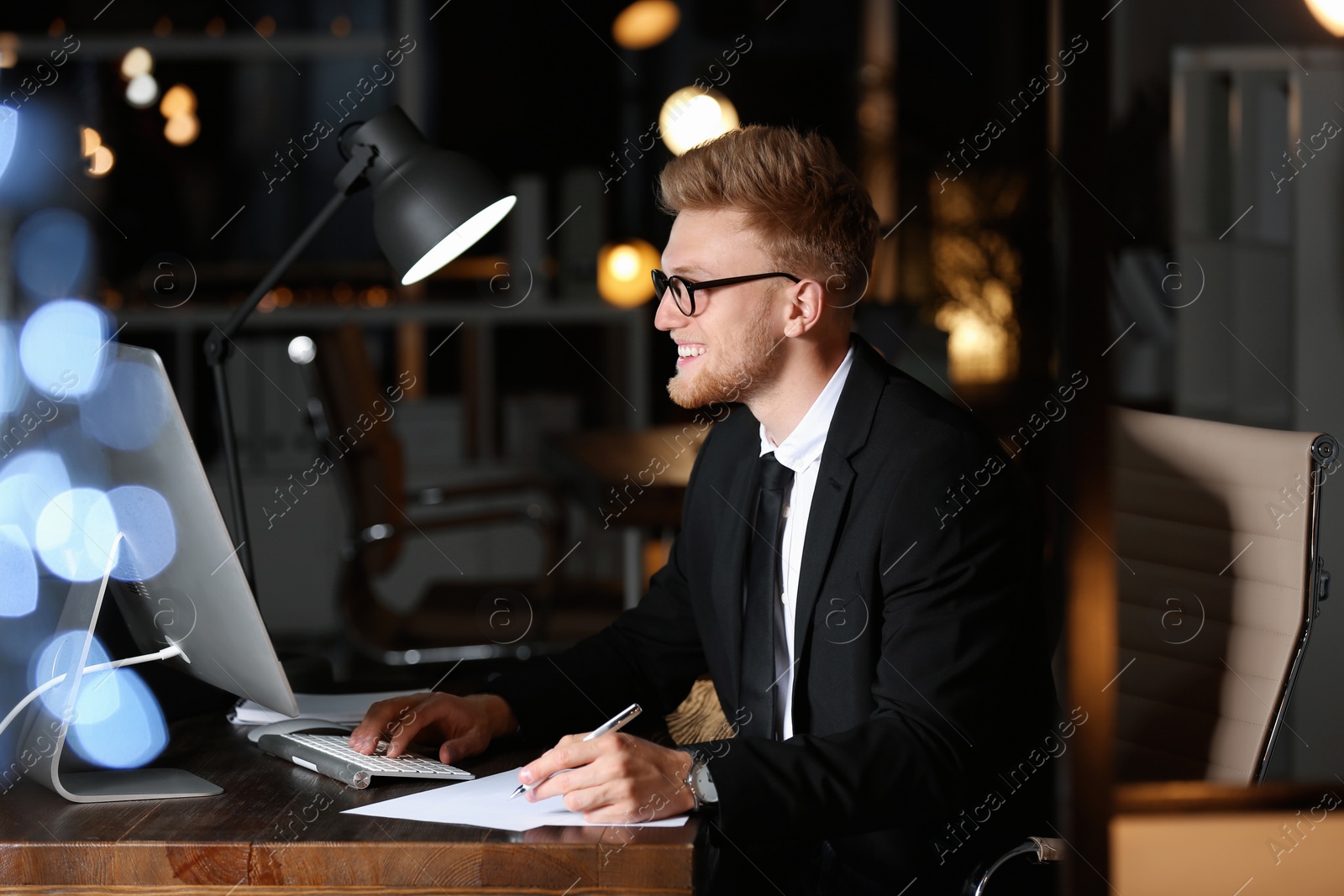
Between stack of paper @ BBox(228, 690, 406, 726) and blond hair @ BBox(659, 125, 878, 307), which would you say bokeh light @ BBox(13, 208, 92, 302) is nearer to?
stack of paper @ BBox(228, 690, 406, 726)

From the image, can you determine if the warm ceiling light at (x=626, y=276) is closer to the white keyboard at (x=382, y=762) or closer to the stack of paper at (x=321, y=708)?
the stack of paper at (x=321, y=708)

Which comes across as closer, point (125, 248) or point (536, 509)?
point (536, 509)

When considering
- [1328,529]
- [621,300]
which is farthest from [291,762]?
[621,300]

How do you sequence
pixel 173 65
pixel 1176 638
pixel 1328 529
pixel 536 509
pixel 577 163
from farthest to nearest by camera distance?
1. pixel 577 163
2. pixel 173 65
3. pixel 536 509
4. pixel 1328 529
5. pixel 1176 638

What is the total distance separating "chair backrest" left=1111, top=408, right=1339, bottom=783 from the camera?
131cm

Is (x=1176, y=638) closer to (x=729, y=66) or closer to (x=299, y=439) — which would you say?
(x=299, y=439)

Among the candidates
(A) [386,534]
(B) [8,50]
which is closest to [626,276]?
(A) [386,534]

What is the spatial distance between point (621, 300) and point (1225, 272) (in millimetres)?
2114

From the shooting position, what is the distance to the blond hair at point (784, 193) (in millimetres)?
1513

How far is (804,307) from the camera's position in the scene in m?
1.52

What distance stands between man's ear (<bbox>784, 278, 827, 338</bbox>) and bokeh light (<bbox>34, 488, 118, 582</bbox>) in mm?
808

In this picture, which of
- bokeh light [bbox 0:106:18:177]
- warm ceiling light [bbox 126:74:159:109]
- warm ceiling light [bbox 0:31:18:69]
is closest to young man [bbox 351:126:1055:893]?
bokeh light [bbox 0:106:18:177]

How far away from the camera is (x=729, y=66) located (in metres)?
5.44

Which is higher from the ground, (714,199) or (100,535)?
(714,199)
